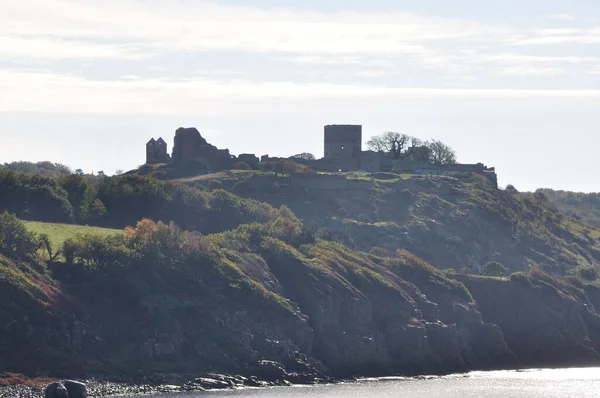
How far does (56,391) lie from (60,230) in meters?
43.2

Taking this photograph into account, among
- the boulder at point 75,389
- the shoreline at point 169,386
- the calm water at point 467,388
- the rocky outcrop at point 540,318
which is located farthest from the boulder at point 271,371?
the rocky outcrop at point 540,318

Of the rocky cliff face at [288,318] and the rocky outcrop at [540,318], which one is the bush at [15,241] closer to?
the rocky cliff face at [288,318]

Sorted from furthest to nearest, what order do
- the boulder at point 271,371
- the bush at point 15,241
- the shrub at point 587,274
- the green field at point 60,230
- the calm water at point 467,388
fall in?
1. the shrub at point 587,274
2. the green field at point 60,230
3. the bush at point 15,241
4. the boulder at point 271,371
5. the calm water at point 467,388

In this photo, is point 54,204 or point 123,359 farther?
point 54,204

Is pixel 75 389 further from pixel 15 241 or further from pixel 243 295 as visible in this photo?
pixel 243 295

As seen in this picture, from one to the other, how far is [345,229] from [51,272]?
62937mm

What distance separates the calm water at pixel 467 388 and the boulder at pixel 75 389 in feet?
27.2

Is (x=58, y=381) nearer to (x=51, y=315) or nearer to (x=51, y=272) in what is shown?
(x=51, y=315)

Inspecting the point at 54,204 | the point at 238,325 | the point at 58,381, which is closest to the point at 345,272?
the point at 238,325

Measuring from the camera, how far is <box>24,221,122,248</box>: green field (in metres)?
151

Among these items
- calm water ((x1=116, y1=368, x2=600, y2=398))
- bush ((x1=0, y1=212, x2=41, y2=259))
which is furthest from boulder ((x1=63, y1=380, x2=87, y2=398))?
bush ((x1=0, y1=212, x2=41, y2=259))

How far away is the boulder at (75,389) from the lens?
388 feet

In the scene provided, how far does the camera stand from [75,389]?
390 feet

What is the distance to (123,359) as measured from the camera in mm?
130750
